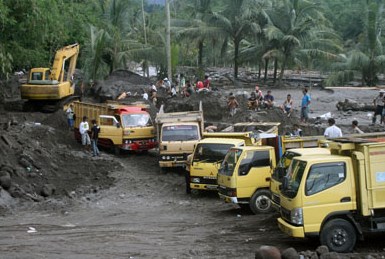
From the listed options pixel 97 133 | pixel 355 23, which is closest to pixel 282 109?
pixel 97 133

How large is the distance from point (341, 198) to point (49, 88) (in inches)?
1012

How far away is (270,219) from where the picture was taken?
1541 cm

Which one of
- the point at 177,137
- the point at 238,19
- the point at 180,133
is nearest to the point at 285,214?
the point at 177,137

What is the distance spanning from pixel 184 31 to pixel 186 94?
13.1 meters

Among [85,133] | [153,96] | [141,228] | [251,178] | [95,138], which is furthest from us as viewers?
[153,96]

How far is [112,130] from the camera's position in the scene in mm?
27062

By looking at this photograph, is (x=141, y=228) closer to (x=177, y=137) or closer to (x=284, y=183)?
(x=284, y=183)

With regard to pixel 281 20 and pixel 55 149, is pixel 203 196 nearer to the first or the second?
pixel 55 149

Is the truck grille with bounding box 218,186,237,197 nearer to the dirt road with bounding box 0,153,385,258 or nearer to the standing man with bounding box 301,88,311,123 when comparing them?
the dirt road with bounding box 0,153,385,258

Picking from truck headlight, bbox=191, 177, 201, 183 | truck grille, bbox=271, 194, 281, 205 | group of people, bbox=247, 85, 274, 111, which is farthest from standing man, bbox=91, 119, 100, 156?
truck grille, bbox=271, 194, 281, 205

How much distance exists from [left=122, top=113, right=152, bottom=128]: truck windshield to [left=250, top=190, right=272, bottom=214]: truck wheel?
11.2 metres

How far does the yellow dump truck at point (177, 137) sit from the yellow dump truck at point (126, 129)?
10.1 feet

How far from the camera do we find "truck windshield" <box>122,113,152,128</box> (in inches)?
1061

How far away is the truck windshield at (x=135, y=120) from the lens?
27.0m
